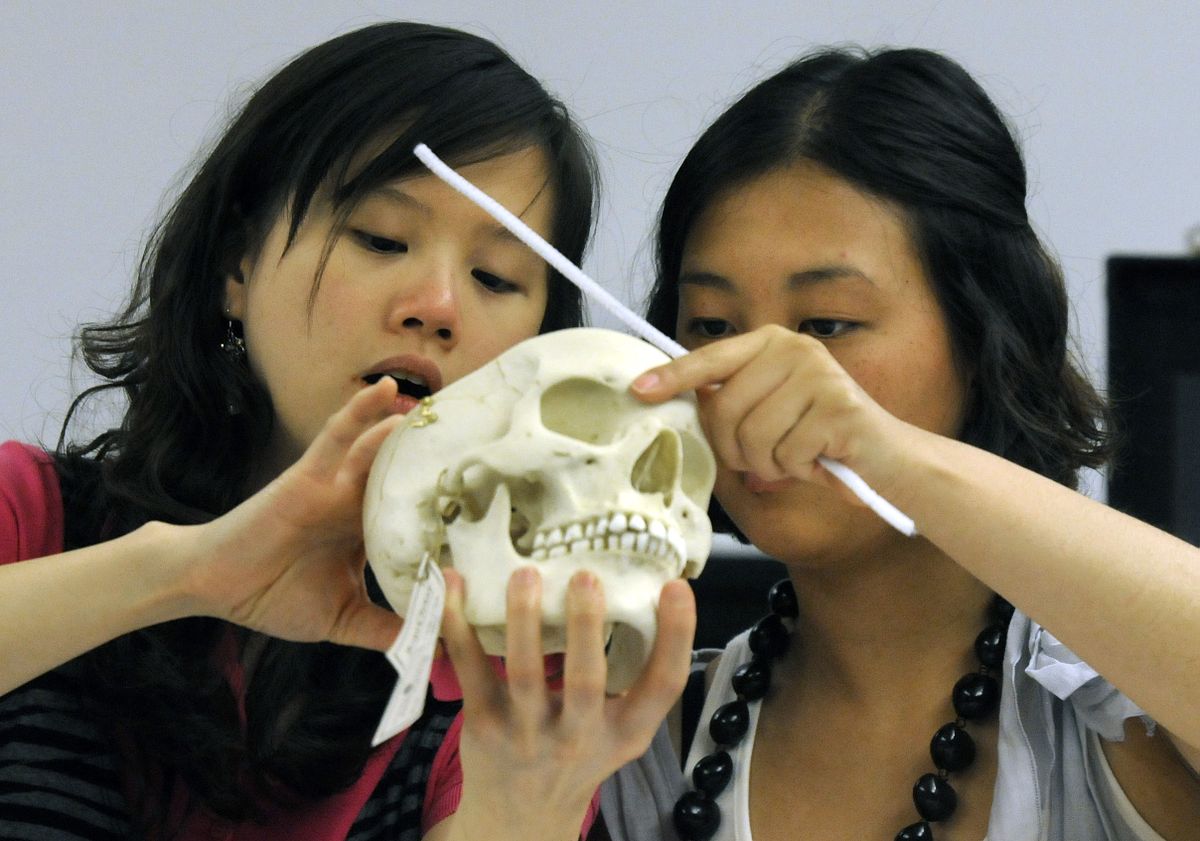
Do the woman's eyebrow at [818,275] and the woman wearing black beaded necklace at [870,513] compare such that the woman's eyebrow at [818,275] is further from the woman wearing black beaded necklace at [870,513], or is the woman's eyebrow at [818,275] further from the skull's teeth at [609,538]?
the skull's teeth at [609,538]

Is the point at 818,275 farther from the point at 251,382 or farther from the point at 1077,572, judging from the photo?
the point at 251,382

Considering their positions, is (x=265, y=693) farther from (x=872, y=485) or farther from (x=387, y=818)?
(x=872, y=485)

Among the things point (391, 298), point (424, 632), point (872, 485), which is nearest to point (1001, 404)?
point (872, 485)

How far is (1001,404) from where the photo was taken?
1.20 metres

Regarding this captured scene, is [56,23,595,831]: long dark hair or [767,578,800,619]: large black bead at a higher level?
[56,23,595,831]: long dark hair

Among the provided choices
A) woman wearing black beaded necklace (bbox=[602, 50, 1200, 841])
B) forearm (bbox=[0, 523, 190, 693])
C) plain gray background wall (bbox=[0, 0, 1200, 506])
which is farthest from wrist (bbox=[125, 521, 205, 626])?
plain gray background wall (bbox=[0, 0, 1200, 506])

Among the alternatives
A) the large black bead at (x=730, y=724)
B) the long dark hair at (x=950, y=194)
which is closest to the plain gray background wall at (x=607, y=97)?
the long dark hair at (x=950, y=194)

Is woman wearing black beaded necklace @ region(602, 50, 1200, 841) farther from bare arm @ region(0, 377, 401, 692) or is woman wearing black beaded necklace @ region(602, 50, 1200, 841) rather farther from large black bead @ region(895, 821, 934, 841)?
bare arm @ region(0, 377, 401, 692)

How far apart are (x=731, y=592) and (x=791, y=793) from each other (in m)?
0.50

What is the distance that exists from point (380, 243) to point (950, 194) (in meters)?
0.49

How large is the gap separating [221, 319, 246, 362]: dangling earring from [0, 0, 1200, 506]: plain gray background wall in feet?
2.57

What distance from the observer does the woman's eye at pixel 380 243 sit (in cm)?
106

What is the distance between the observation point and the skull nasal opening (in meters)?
0.85

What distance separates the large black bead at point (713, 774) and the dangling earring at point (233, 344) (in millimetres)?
528
